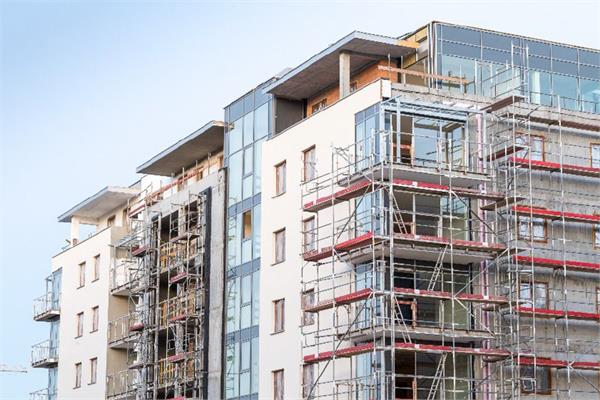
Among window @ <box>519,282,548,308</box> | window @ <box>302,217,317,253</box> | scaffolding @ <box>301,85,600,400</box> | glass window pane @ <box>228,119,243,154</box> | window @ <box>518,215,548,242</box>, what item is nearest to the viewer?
scaffolding @ <box>301,85,600,400</box>

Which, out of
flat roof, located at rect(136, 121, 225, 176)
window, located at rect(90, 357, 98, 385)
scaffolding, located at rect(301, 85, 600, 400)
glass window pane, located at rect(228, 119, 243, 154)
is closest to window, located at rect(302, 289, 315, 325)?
scaffolding, located at rect(301, 85, 600, 400)

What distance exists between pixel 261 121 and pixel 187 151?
7.45 m

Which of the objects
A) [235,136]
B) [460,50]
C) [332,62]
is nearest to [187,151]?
[235,136]

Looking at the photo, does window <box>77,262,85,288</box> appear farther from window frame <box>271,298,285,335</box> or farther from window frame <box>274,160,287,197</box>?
window frame <box>271,298,285,335</box>

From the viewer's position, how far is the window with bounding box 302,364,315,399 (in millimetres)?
44812

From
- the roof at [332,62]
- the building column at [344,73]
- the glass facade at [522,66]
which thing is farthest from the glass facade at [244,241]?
the glass facade at [522,66]

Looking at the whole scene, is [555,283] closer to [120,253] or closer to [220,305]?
[220,305]

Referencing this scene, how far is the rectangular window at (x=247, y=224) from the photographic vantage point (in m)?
51.3

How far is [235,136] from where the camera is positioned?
53531 millimetres

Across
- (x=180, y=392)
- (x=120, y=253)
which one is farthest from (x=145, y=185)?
(x=180, y=392)

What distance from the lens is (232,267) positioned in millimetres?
52031

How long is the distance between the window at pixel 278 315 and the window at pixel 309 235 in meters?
2.57

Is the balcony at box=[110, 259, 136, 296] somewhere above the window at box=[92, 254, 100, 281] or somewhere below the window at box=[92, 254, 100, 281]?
below

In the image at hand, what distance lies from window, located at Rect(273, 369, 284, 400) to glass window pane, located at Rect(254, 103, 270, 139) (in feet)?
30.0
